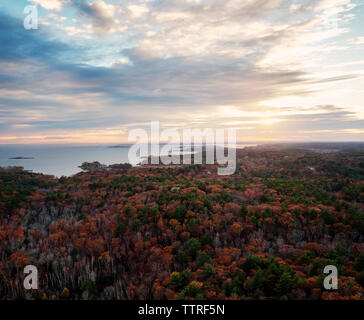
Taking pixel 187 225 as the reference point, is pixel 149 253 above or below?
below

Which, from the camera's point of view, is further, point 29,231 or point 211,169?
point 211,169
